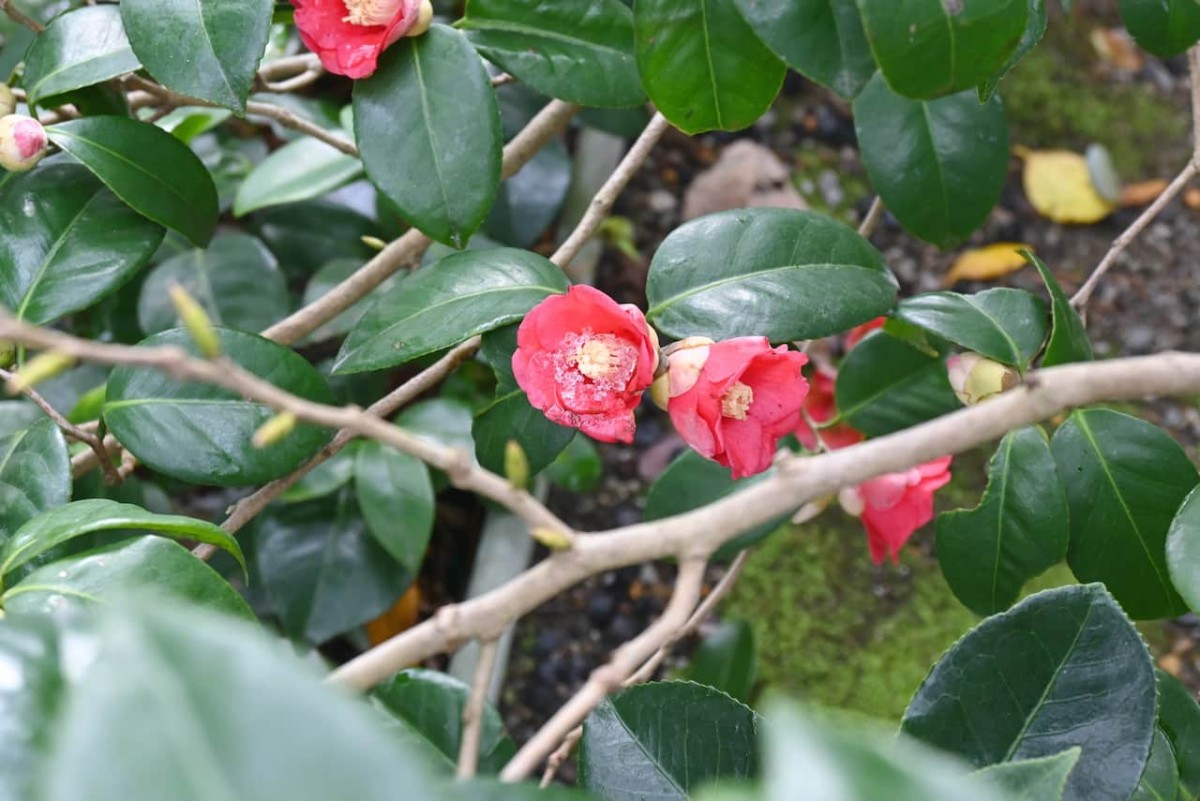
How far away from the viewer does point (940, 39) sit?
67 cm

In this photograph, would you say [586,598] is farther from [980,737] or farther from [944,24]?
[944,24]

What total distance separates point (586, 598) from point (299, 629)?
441mm

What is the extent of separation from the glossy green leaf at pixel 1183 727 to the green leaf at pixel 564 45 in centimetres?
64

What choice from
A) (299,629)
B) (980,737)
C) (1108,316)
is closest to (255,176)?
(299,629)

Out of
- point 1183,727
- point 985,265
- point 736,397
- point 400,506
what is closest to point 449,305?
point 736,397

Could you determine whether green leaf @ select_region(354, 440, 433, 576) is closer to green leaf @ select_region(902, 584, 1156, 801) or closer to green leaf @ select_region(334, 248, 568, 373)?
green leaf @ select_region(334, 248, 568, 373)

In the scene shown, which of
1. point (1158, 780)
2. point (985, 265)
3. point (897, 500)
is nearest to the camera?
point (1158, 780)

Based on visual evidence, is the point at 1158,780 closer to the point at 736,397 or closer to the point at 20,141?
the point at 736,397

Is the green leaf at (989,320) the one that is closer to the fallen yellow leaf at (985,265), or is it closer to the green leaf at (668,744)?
the green leaf at (668,744)

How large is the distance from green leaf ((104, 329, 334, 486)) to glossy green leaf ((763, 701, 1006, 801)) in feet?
2.03

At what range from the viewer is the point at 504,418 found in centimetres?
90

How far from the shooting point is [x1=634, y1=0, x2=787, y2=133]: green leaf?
2.70ft

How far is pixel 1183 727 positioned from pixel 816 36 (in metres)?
0.60

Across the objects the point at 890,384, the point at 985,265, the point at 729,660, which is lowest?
the point at 729,660
